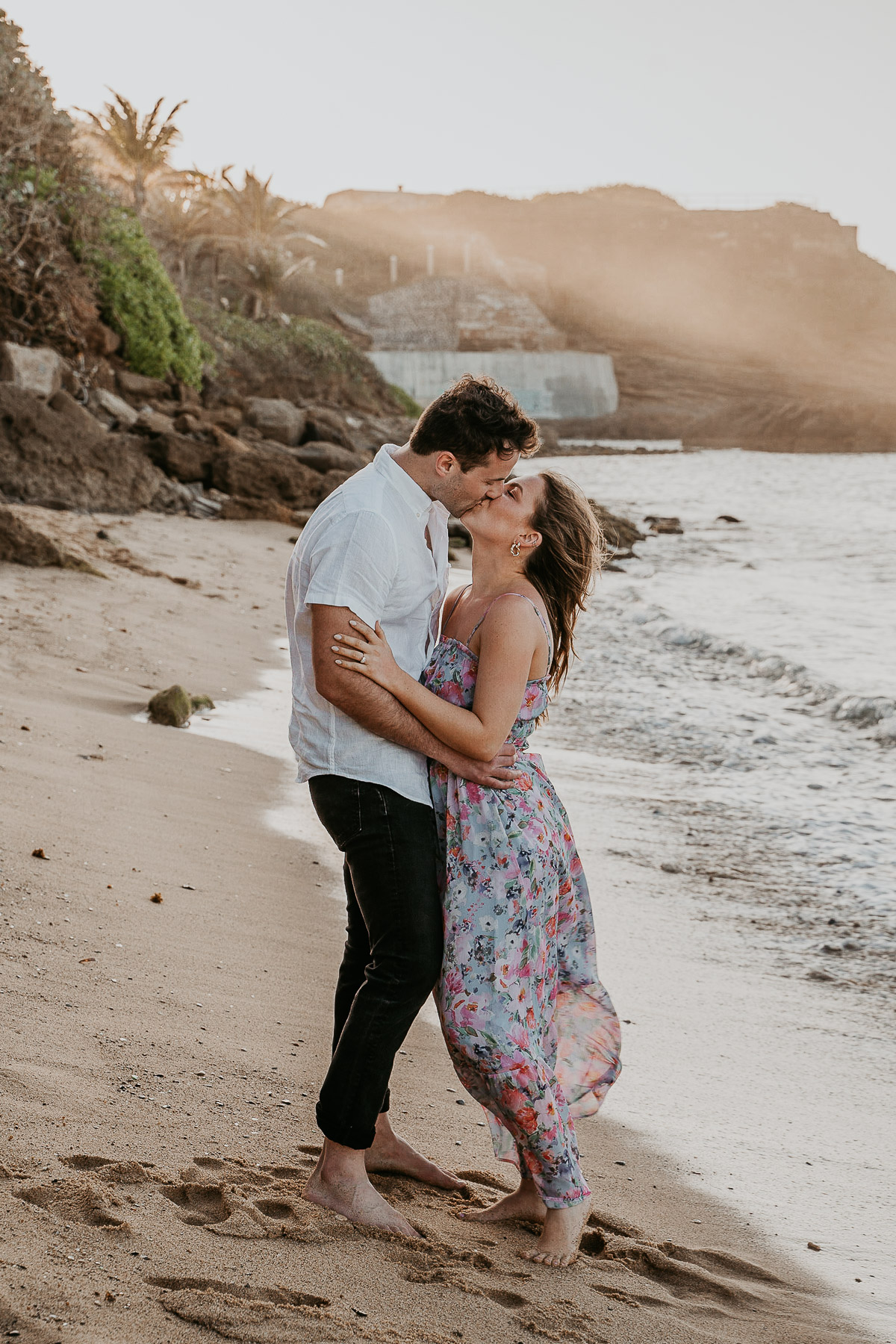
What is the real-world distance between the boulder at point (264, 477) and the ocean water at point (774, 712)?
4054 millimetres

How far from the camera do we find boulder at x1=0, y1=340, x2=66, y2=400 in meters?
12.6

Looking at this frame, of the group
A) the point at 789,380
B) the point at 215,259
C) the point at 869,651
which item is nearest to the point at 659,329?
Answer: the point at 789,380

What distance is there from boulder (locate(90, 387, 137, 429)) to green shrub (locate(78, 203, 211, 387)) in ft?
9.50

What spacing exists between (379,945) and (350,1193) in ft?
1.60

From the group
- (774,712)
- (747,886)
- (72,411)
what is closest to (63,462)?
(72,411)

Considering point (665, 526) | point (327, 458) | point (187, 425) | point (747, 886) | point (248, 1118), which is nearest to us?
point (248, 1118)

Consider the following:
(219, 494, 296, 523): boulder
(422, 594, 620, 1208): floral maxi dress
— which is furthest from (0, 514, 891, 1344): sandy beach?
(219, 494, 296, 523): boulder

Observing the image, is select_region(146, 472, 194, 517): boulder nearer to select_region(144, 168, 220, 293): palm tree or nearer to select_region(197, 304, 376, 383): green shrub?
select_region(197, 304, 376, 383): green shrub

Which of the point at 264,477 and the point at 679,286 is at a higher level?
the point at 679,286

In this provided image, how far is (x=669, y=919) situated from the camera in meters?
4.43

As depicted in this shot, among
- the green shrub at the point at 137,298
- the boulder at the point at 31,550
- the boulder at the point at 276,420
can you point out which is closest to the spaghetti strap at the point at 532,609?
the boulder at the point at 31,550

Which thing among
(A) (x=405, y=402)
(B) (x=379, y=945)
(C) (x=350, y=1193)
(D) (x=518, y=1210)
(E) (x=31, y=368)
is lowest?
(D) (x=518, y=1210)

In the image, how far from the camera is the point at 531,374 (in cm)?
6262

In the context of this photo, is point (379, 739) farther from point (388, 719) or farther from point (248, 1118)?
point (248, 1118)
